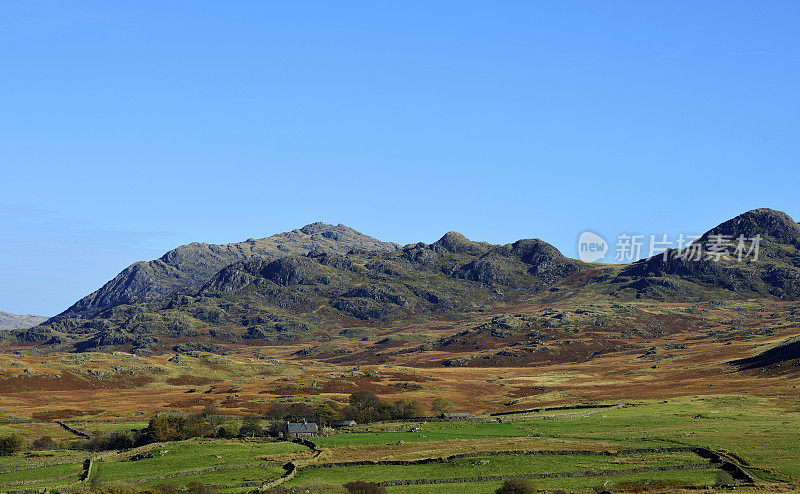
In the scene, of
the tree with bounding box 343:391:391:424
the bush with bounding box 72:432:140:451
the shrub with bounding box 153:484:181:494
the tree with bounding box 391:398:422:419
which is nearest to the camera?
the shrub with bounding box 153:484:181:494

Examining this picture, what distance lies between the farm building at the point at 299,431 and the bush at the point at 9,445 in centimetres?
3843

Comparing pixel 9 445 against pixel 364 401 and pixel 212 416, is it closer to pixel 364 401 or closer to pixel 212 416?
pixel 212 416

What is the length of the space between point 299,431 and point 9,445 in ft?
136

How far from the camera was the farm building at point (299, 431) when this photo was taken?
356 feet

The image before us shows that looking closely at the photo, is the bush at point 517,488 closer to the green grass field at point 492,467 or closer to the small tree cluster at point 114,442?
the green grass field at point 492,467

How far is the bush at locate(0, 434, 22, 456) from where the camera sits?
9965 cm

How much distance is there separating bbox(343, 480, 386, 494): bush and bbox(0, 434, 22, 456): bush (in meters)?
59.2

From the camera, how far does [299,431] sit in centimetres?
10881

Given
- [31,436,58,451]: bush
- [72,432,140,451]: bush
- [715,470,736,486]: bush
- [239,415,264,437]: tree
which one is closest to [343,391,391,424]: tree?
[239,415,264,437]: tree

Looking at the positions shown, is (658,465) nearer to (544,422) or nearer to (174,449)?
(544,422)

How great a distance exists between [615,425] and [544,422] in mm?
13672

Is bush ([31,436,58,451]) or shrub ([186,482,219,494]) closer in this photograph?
shrub ([186,482,219,494])

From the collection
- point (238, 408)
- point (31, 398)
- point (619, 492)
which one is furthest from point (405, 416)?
point (31, 398)

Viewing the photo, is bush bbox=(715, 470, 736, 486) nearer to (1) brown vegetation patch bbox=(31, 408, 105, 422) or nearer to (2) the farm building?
(2) the farm building
